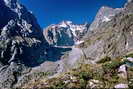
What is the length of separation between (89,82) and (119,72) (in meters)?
4.35

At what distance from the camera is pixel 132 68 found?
29250 mm

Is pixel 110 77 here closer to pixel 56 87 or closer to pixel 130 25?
pixel 56 87

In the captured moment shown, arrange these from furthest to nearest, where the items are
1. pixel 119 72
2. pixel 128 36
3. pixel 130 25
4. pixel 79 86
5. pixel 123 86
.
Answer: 1. pixel 130 25
2. pixel 128 36
3. pixel 119 72
4. pixel 79 86
5. pixel 123 86

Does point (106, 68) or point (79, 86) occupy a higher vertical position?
point (106, 68)

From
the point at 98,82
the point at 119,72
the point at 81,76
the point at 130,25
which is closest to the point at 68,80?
the point at 81,76

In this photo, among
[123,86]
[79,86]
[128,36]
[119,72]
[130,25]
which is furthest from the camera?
[130,25]

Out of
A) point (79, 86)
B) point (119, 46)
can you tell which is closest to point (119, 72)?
point (79, 86)

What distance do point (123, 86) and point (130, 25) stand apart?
121m

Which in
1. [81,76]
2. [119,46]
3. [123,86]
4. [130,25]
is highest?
[130,25]

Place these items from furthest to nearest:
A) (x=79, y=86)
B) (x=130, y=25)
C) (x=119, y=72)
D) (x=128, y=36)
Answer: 1. (x=130, y=25)
2. (x=128, y=36)
3. (x=119, y=72)
4. (x=79, y=86)

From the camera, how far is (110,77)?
27.7 metres

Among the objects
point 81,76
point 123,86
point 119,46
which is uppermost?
point 119,46

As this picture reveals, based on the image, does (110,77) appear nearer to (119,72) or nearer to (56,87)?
(119,72)

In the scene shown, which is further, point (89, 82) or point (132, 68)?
point (132, 68)
